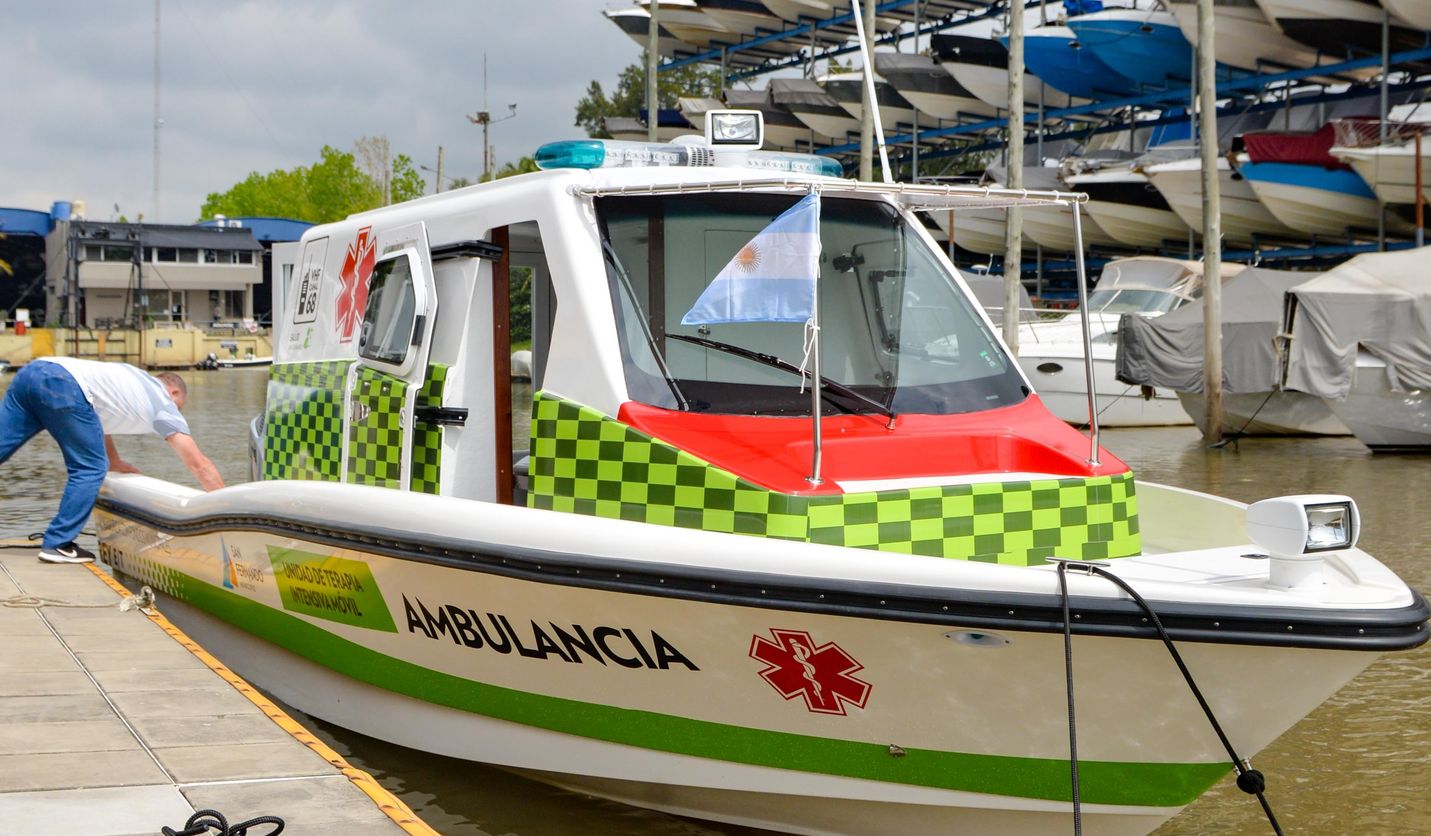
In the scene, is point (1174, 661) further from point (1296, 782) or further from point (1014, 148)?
point (1014, 148)

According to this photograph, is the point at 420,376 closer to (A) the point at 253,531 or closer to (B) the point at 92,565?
(A) the point at 253,531

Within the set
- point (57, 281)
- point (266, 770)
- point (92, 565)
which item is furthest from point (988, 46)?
point (57, 281)

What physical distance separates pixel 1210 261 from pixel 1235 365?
1479 mm

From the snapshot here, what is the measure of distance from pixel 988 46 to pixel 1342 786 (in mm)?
35645

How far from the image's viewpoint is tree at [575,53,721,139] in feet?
223

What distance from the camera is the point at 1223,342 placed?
20297 millimetres

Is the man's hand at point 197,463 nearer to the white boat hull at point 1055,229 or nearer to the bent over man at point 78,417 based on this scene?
the bent over man at point 78,417

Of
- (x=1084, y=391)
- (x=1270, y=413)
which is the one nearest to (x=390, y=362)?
(x=1270, y=413)

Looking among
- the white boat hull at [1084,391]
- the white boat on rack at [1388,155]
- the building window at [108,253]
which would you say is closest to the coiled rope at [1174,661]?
the white boat hull at [1084,391]

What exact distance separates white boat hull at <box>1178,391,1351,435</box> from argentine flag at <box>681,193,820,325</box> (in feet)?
55.1

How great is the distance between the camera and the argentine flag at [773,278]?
14.4 ft

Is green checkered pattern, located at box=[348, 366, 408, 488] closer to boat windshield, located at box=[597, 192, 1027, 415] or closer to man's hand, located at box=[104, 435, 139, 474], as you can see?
boat windshield, located at box=[597, 192, 1027, 415]

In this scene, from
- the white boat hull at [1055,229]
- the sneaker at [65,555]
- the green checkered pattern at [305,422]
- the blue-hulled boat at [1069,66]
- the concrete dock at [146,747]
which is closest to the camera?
the concrete dock at [146,747]

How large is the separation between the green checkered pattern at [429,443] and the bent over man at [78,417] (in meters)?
2.73
